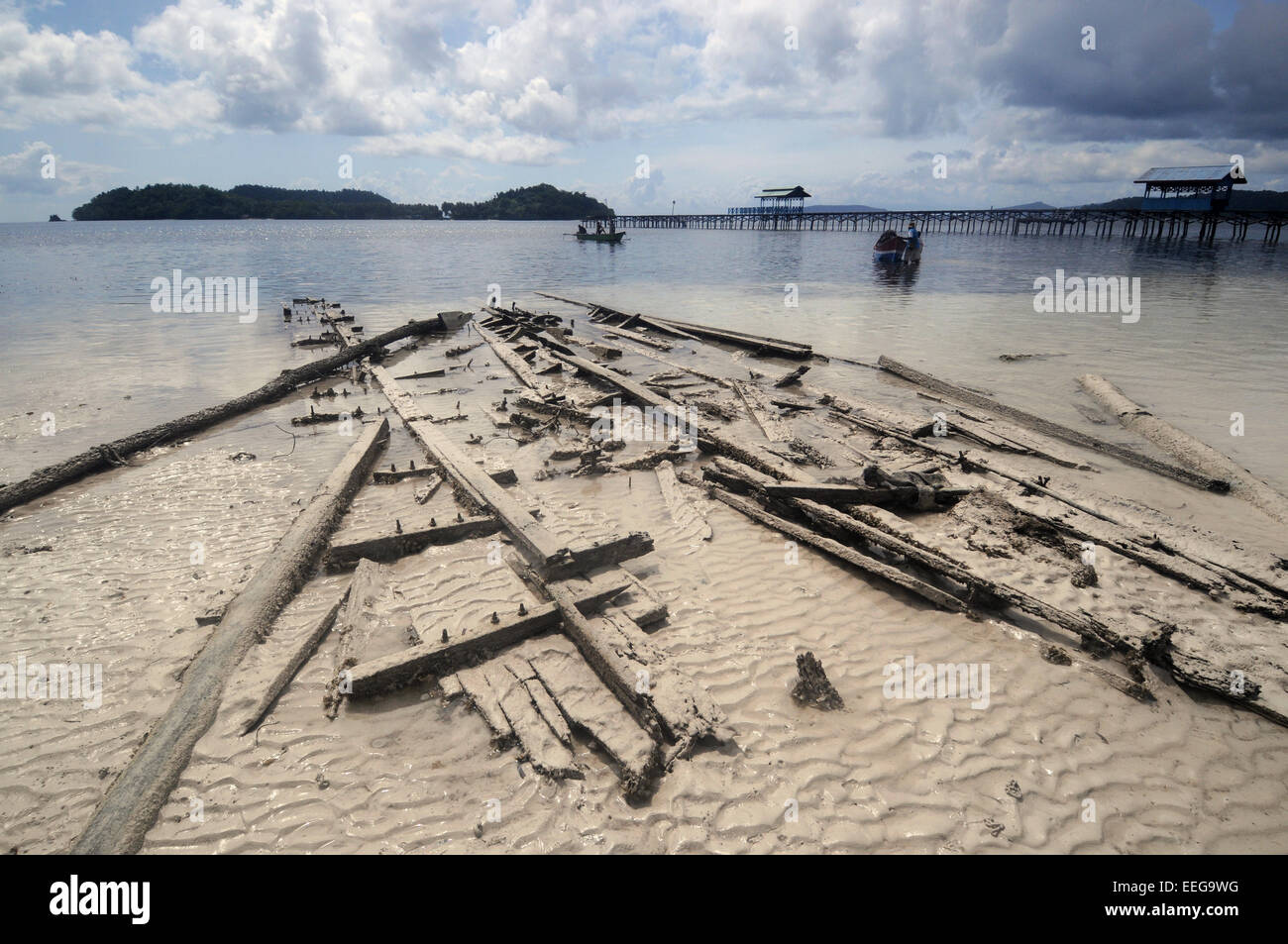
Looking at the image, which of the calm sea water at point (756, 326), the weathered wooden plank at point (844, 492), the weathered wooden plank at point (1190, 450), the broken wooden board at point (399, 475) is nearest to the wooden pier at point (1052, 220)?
the calm sea water at point (756, 326)

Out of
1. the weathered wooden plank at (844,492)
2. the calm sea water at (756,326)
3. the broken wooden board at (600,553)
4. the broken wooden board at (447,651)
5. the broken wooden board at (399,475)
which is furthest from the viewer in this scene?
the calm sea water at (756,326)

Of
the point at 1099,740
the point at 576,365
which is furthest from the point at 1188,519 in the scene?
→ the point at 576,365

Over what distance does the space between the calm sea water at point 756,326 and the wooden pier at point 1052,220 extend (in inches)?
1264

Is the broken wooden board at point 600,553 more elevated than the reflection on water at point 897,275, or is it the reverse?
the reflection on water at point 897,275

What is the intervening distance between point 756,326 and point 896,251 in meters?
33.0

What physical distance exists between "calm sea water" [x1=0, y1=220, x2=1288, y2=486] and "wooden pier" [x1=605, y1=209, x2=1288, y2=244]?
32.1m

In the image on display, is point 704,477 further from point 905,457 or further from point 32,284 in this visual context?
point 32,284

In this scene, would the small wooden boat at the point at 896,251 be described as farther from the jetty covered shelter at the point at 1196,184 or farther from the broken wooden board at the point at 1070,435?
the jetty covered shelter at the point at 1196,184

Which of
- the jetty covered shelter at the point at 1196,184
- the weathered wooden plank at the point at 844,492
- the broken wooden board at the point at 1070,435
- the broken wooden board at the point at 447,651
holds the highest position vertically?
the jetty covered shelter at the point at 1196,184

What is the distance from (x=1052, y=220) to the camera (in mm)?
99375

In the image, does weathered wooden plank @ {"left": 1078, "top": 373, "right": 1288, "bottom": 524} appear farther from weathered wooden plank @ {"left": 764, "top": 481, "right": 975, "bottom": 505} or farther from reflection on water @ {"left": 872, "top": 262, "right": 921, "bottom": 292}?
reflection on water @ {"left": 872, "top": 262, "right": 921, "bottom": 292}

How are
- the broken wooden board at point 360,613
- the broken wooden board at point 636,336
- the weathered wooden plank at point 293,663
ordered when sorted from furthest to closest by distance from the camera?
the broken wooden board at point 636,336
the broken wooden board at point 360,613
the weathered wooden plank at point 293,663

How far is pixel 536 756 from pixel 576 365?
13401 millimetres

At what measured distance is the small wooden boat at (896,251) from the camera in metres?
50.3
